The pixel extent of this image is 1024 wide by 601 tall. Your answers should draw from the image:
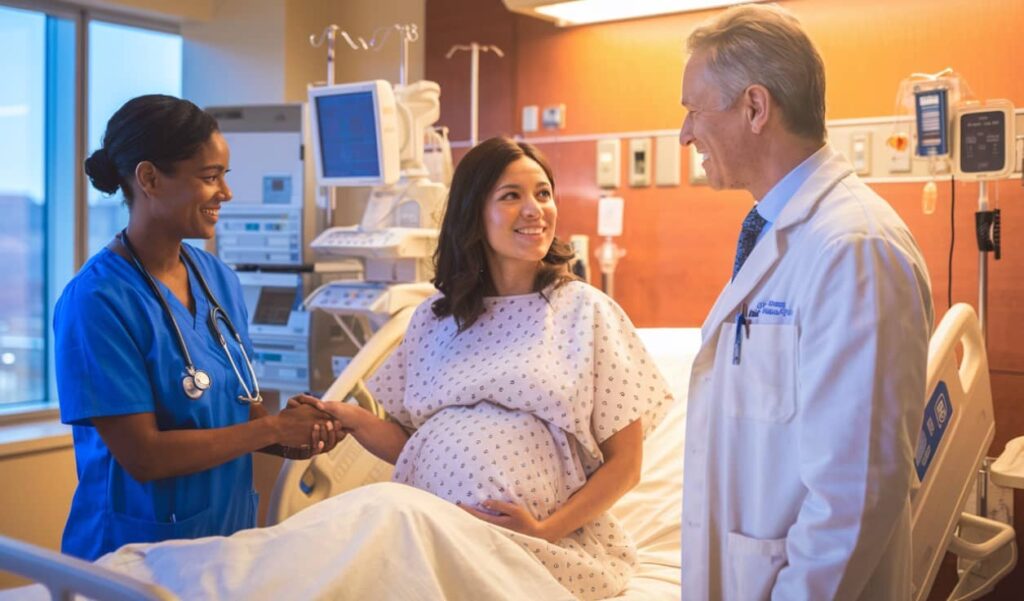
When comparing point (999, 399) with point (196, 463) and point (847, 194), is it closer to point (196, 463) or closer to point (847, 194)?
point (847, 194)

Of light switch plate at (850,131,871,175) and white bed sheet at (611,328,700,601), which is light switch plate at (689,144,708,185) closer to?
light switch plate at (850,131,871,175)

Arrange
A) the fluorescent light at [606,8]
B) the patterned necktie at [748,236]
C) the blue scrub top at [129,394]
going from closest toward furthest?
the patterned necktie at [748,236], the blue scrub top at [129,394], the fluorescent light at [606,8]

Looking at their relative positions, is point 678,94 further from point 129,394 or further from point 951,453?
point 129,394

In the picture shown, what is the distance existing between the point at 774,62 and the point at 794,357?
0.41m

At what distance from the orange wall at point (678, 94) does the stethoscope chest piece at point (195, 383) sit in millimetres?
1805

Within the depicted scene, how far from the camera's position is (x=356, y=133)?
3.53 m

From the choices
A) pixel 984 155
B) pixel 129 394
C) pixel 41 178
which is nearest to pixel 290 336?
pixel 41 178

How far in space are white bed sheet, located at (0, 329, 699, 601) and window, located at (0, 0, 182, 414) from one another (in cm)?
325

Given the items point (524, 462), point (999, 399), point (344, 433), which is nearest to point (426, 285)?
point (344, 433)

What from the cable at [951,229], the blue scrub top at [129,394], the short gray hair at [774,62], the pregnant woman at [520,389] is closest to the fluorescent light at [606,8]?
the cable at [951,229]

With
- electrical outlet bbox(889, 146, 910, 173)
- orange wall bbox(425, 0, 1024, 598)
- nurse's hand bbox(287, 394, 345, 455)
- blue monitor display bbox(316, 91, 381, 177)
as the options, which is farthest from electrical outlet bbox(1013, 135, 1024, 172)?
nurse's hand bbox(287, 394, 345, 455)

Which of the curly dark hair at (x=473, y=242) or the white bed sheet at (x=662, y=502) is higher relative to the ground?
the curly dark hair at (x=473, y=242)

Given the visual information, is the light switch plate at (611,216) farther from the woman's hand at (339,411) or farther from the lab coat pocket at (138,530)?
the lab coat pocket at (138,530)

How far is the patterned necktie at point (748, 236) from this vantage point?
1.62 m
